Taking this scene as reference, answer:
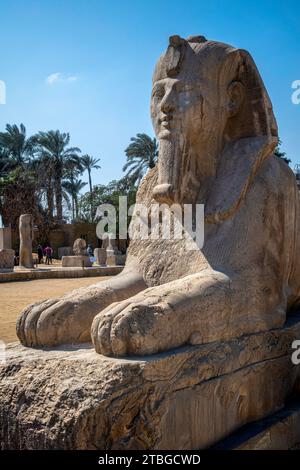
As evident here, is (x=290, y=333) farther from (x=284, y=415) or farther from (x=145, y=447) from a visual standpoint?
(x=145, y=447)

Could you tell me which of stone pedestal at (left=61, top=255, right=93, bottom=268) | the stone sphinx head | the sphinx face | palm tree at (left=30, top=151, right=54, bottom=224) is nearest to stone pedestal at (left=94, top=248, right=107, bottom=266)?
stone pedestal at (left=61, top=255, right=93, bottom=268)

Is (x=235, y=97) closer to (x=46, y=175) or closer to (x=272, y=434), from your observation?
(x=272, y=434)

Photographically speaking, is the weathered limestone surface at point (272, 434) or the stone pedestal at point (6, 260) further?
the stone pedestal at point (6, 260)

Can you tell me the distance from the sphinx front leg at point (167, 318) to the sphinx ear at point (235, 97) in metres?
1.02

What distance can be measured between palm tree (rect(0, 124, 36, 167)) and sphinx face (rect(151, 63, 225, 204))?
3502 centimetres

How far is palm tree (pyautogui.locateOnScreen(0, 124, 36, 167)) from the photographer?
35.7 metres

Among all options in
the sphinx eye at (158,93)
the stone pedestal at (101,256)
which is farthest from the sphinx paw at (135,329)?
the stone pedestal at (101,256)

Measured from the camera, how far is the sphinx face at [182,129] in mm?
2549

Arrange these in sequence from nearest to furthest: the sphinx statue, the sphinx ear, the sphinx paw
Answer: the sphinx paw < the sphinx statue < the sphinx ear

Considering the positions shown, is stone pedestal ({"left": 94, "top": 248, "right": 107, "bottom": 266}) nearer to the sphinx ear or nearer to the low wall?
the low wall

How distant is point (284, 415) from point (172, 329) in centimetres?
86

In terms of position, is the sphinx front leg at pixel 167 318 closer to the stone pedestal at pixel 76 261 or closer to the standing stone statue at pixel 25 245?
the stone pedestal at pixel 76 261

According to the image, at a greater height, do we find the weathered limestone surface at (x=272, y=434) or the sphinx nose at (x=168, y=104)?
the sphinx nose at (x=168, y=104)

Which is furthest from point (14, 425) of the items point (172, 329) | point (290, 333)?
point (290, 333)
